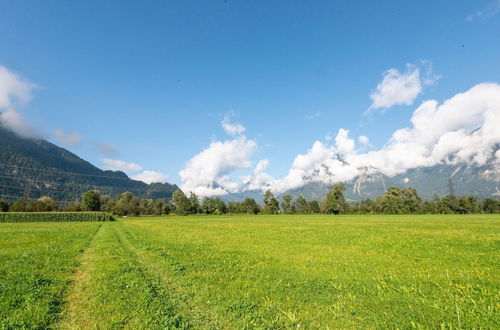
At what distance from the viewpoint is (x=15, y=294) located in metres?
9.32

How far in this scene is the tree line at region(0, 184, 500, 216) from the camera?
5802 inches

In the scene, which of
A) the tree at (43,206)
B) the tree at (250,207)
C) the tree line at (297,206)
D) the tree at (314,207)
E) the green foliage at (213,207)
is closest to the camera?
the tree line at (297,206)

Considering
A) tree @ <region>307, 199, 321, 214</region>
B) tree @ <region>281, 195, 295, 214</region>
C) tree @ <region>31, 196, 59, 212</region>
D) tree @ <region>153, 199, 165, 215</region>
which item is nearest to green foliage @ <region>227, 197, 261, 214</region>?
tree @ <region>281, 195, 295, 214</region>

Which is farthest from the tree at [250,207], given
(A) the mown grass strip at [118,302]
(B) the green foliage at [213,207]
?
(A) the mown grass strip at [118,302]

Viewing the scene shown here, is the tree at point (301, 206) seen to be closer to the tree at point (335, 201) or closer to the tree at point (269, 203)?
the tree at point (269, 203)

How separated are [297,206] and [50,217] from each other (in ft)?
511

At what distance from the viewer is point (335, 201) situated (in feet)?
546

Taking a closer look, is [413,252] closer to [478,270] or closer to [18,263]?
[478,270]

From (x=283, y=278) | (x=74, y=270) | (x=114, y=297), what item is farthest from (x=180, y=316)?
(x=74, y=270)

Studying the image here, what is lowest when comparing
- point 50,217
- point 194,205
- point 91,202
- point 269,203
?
point 50,217

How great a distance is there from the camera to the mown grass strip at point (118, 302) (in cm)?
687

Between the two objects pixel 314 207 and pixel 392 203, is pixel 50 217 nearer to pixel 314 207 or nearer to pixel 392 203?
pixel 314 207

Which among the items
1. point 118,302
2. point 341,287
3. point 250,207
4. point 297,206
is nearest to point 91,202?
point 250,207

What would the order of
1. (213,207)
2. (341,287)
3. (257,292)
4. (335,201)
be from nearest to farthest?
(257,292) → (341,287) → (335,201) → (213,207)
